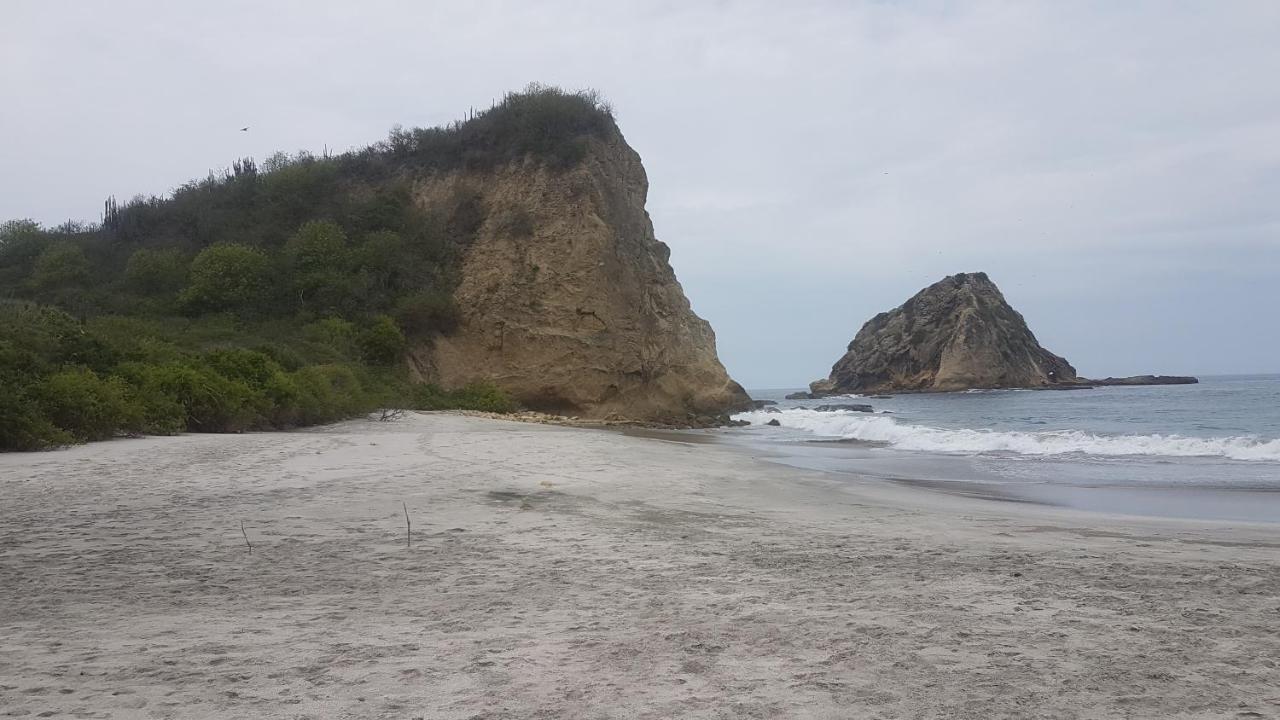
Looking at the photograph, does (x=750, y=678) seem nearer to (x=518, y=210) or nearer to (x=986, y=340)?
(x=518, y=210)

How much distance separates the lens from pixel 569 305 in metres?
30.9

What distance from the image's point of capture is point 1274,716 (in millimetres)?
3008

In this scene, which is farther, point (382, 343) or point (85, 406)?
point (382, 343)

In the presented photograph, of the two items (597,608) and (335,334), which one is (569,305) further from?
(597,608)

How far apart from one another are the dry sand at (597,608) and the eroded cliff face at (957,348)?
72289mm

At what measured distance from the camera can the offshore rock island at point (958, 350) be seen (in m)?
76.1

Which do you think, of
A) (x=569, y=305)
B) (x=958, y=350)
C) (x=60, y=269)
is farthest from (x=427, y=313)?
(x=958, y=350)

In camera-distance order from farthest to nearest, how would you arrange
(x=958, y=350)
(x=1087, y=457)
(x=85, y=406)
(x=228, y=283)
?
1. (x=958, y=350)
2. (x=228, y=283)
3. (x=1087, y=457)
4. (x=85, y=406)

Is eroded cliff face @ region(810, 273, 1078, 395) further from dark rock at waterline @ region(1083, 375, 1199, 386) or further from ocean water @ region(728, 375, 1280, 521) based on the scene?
ocean water @ region(728, 375, 1280, 521)

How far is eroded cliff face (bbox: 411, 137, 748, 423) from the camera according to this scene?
98.9ft

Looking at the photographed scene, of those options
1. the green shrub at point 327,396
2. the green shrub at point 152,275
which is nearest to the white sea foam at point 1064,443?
the green shrub at point 327,396

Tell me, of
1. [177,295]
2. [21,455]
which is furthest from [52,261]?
[21,455]

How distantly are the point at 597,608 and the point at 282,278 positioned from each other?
29.7 m

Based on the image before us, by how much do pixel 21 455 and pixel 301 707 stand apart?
9471 millimetres
